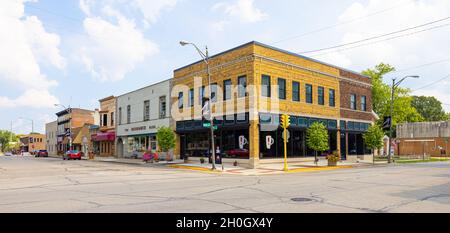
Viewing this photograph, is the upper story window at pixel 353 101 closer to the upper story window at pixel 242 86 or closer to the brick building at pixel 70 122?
the upper story window at pixel 242 86

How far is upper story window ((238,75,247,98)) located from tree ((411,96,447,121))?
79.4 meters

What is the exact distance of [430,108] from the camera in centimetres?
9144

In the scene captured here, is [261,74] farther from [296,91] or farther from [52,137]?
[52,137]

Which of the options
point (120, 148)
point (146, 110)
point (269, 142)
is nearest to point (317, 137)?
point (269, 142)

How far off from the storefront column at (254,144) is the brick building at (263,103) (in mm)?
76

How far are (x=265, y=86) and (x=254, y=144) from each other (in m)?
4.91

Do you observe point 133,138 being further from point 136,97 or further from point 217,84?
point 217,84

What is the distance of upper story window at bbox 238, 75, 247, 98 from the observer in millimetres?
28180

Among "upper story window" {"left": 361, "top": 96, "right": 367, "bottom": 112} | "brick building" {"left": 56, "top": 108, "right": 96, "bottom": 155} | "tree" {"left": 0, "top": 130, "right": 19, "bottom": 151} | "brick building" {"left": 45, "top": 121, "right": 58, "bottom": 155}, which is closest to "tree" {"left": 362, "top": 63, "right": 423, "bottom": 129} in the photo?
"upper story window" {"left": 361, "top": 96, "right": 367, "bottom": 112}

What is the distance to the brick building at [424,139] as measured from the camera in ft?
191

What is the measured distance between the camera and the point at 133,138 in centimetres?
4516

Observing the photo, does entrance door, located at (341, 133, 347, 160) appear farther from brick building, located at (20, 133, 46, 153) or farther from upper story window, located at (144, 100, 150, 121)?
brick building, located at (20, 133, 46, 153)
